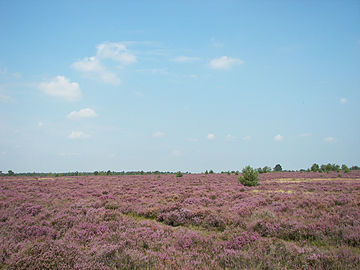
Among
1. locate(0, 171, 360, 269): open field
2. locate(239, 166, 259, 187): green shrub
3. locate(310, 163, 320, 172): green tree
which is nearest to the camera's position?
locate(0, 171, 360, 269): open field

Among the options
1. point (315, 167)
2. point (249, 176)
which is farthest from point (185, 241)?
point (315, 167)

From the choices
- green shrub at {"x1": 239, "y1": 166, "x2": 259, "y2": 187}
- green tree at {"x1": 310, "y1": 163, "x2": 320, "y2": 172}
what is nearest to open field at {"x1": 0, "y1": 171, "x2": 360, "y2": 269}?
green shrub at {"x1": 239, "y1": 166, "x2": 259, "y2": 187}

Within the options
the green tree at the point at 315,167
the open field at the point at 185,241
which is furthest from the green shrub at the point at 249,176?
the green tree at the point at 315,167

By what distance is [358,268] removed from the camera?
14.8 ft

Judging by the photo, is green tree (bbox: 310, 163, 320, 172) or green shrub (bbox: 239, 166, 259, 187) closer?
green shrub (bbox: 239, 166, 259, 187)

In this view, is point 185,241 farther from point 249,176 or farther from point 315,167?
point 315,167

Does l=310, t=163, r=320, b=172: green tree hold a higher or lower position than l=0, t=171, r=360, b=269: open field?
lower

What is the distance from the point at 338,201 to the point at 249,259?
30.9ft

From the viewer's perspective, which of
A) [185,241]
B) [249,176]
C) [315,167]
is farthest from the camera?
[315,167]

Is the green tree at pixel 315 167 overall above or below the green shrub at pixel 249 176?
below

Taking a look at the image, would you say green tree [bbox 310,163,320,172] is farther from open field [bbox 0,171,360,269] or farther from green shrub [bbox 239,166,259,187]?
open field [bbox 0,171,360,269]

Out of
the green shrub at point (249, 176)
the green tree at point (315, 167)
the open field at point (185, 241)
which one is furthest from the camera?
the green tree at point (315, 167)

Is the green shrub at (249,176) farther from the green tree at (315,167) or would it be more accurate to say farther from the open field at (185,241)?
the green tree at (315,167)

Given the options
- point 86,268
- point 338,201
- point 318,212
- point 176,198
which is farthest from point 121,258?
point 338,201
